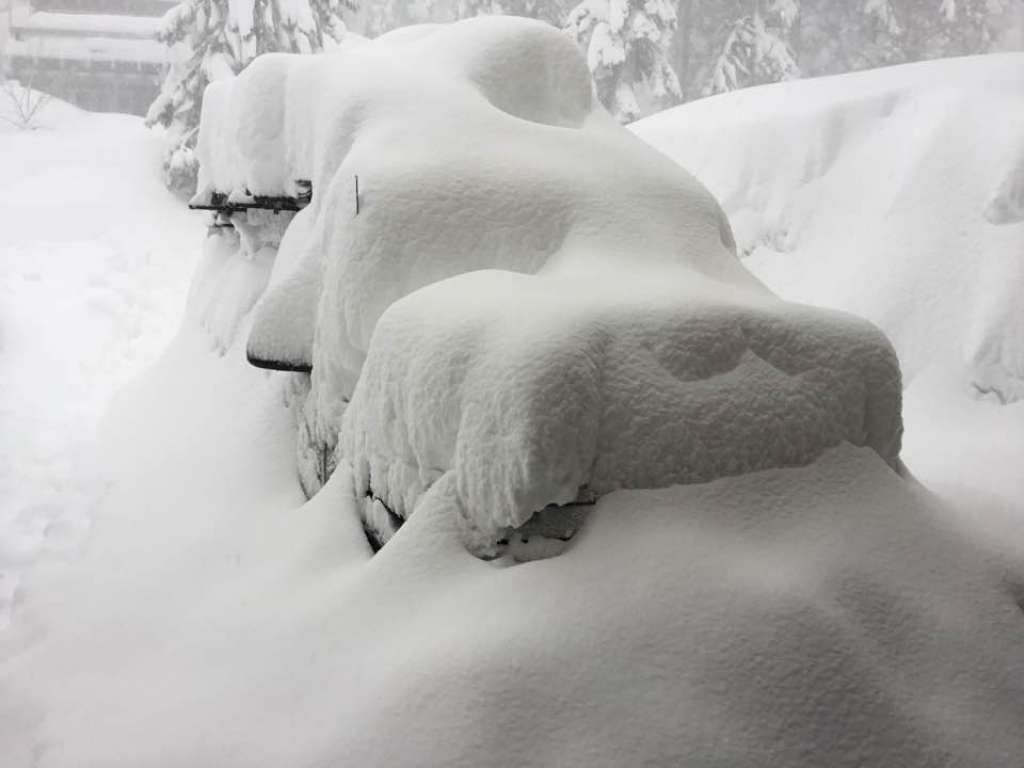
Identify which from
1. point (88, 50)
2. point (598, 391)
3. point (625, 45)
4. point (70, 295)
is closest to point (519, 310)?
point (598, 391)

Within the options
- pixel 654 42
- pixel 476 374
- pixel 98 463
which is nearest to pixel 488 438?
pixel 476 374

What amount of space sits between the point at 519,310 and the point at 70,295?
10.9m

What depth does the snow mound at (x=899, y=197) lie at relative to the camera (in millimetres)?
5449

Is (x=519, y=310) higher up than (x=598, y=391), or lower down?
higher up

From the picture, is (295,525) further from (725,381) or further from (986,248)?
(986,248)

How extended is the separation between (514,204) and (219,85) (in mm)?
4055

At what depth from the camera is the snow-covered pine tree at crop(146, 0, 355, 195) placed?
50.2 feet

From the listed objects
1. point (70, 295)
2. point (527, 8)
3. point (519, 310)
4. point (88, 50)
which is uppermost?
point (527, 8)

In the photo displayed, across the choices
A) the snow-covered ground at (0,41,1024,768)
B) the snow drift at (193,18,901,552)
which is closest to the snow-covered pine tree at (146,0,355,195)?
the snow drift at (193,18,901,552)

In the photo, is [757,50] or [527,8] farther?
[527,8]

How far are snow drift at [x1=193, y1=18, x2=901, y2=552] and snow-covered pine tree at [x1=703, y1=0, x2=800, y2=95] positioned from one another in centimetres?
1792

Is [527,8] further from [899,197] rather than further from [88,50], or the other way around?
[899,197]

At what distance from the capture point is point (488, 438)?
2.40 m

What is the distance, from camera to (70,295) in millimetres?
11820
